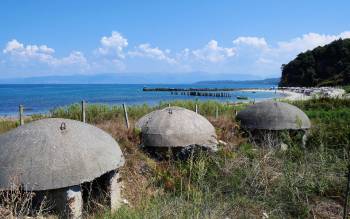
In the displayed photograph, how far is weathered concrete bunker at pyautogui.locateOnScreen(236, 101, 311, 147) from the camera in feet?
50.8

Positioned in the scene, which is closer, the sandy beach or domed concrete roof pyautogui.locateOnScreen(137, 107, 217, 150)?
domed concrete roof pyautogui.locateOnScreen(137, 107, 217, 150)

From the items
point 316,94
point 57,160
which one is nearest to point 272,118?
point 57,160

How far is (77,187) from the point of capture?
777 centimetres

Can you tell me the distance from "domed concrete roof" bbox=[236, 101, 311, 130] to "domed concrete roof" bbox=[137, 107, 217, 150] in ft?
10.9

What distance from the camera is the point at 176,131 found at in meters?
12.5

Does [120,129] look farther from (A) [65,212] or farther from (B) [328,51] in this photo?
(B) [328,51]

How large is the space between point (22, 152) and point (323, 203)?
5.82 meters

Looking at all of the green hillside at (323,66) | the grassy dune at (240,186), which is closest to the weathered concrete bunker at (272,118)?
the grassy dune at (240,186)

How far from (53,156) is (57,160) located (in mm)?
106

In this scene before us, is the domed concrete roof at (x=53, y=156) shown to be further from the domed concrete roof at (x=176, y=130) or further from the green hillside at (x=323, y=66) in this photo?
the green hillside at (x=323, y=66)

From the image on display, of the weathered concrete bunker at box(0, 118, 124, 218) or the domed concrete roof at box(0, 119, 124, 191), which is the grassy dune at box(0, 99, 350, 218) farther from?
the domed concrete roof at box(0, 119, 124, 191)

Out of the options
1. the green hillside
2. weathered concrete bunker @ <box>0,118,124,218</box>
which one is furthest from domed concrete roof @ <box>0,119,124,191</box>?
the green hillside

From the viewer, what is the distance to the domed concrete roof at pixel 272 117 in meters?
15.5

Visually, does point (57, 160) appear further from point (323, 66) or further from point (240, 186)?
point (323, 66)
